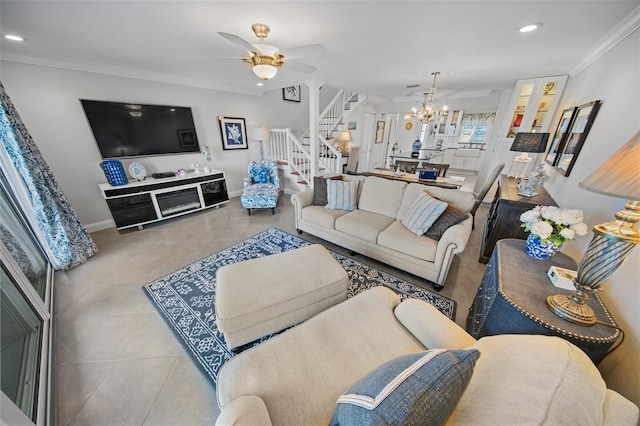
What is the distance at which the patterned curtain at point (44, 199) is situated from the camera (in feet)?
6.34

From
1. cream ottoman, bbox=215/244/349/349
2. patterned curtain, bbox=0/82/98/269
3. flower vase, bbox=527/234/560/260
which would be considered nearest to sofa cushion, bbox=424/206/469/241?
flower vase, bbox=527/234/560/260

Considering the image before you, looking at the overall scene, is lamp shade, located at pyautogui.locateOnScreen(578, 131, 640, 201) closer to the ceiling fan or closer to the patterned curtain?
the ceiling fan

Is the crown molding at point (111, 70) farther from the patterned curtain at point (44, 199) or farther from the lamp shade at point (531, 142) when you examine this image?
the lamp shade at point (531, 142)

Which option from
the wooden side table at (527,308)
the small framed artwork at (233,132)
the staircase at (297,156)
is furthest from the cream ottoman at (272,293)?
A: the small framed artwork at (233,132)

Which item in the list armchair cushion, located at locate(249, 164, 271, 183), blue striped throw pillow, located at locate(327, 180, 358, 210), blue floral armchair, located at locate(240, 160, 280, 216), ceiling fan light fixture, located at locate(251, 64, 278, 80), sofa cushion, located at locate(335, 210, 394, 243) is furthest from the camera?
armchair cushion, located at locate(249, 164, 271, 183)

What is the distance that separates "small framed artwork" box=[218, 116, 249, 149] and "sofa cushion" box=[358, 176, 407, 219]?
3164mm

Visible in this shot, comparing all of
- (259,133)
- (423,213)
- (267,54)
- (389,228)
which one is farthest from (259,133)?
(423,213)

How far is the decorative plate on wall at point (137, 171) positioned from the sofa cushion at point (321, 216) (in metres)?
2.69

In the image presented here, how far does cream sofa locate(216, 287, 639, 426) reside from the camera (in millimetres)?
574

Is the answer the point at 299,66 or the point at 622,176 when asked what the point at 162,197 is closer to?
the point at 299,66

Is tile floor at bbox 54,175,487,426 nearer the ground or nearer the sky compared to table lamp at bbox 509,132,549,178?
nearer the ground

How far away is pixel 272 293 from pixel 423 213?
5.49 feet

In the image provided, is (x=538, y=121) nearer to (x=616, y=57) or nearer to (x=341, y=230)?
(x=616, y=57)

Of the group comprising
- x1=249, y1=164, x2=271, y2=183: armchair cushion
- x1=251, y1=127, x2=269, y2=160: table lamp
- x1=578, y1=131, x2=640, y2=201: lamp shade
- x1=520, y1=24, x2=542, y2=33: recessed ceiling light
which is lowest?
x1=249, y1=164, x2=271, y2=183: armchair cushion
